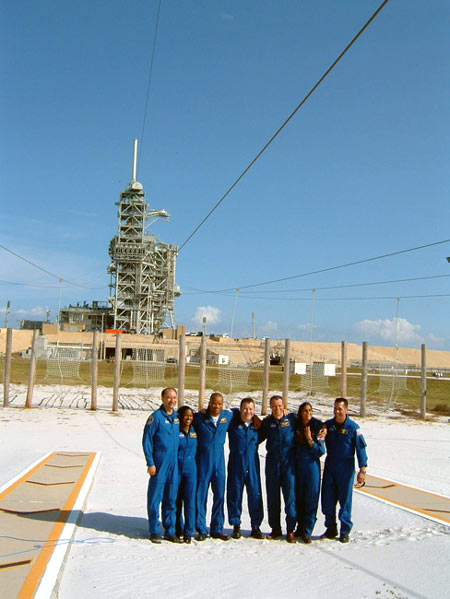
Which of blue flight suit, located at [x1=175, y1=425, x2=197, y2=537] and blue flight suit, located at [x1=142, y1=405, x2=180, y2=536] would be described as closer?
blue flight suit, located at [x1=142, y1=405, x2=180, y2=536]

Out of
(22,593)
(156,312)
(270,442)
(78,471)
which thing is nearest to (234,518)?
(270,442)

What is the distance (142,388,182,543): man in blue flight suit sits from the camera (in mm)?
5820

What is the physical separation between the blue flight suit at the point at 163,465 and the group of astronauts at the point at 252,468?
0.01 metres

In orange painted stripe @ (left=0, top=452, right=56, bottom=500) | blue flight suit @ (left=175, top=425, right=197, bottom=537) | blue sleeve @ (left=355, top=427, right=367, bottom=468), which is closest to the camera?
blue flight suit @ (left=175, top=425, right=197, bottom=537)

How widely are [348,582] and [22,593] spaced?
8.91 ft

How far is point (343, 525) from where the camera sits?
6039 mm

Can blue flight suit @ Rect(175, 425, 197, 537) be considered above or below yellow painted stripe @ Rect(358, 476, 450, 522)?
above

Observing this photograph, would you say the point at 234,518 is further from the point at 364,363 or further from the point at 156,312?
the point at 156,312

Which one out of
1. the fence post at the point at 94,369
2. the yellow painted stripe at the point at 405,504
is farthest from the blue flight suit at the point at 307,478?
the fence post at the point at 94,369

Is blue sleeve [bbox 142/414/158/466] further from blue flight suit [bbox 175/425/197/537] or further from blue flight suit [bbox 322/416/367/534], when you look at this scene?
blue flight suit [bbox 322/416/367/534]

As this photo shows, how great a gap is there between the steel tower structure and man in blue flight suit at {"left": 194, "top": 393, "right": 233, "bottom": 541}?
71.7 metres

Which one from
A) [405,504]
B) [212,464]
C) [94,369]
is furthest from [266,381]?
[212,464]

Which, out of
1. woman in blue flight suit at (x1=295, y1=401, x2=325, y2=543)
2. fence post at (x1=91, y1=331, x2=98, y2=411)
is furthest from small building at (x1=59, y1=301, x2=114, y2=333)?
woman in blue flight suit at (x1=295, y1=401, x2=325, y2=543)

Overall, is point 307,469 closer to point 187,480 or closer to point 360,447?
point 360,447
